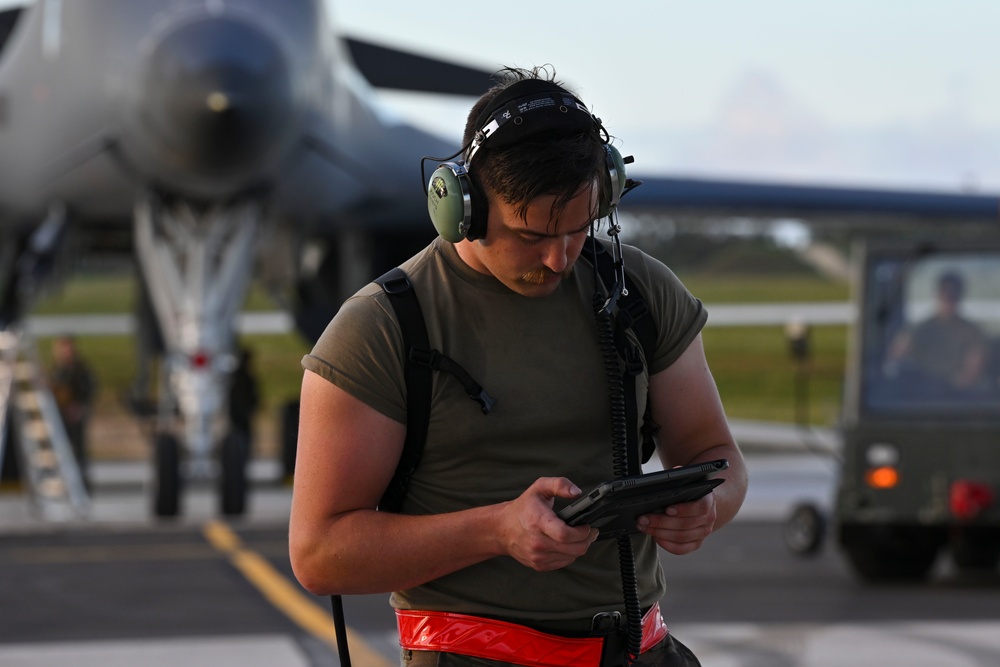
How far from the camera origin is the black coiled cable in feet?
8.72

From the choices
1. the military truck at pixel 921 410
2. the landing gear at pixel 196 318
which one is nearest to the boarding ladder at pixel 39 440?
the landing gear at pixel 196 318

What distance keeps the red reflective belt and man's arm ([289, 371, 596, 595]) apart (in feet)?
0.39

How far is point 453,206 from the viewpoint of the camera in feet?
8.83

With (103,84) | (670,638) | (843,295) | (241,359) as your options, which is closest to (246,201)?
(103,84)

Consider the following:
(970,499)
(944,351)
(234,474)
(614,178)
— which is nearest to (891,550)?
(970,499)

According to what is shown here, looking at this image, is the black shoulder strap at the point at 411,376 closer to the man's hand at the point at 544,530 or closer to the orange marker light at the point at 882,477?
the man's hand at the point at 544,530

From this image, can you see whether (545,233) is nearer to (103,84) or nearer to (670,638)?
(670,638)

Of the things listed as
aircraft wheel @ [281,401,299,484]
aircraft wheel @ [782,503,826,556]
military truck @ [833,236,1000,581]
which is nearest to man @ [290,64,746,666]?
military truck @ [833,236,1000,581]

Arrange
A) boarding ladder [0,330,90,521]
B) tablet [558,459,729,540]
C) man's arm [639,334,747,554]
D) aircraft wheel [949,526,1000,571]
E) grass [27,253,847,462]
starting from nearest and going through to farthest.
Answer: tablet [558,459,729,540] → man's arm [639,334,747,554] → aircraft wheel [949,526,1000,571] → boarding ladder [0,330,90,521] → grass [27,253,847,462]

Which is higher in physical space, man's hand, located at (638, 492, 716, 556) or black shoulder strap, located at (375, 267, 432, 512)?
black shoulder strap, located at (375, 267, 432, 512)

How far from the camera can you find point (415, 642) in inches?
108

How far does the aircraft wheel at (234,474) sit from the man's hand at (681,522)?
32.0 feet

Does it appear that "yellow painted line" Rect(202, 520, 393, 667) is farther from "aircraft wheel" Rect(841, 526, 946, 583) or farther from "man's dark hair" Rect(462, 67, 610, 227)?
"man's dark hair" Rect(462, 67, 610, 227)

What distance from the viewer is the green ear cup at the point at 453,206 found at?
8.79 feet
